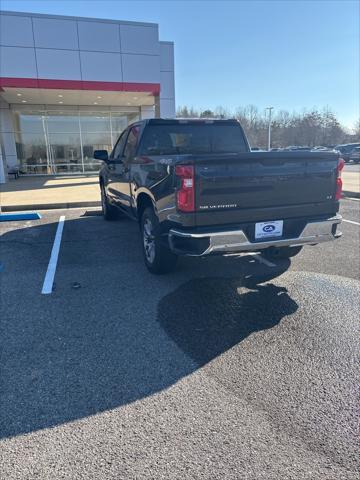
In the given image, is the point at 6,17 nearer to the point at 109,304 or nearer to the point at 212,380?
the point at 109,304

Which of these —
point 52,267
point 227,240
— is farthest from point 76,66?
point 227,240

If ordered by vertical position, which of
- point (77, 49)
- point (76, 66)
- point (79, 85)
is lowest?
point (79, 85)

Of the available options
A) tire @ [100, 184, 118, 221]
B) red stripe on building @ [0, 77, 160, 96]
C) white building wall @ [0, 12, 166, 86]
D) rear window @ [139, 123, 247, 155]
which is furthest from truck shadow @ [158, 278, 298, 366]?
white building wall @ [0, 12, 166, 86]

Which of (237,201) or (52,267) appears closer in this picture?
(237,201)

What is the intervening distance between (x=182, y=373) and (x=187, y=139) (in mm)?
3837

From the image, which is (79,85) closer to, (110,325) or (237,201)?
(237,201)

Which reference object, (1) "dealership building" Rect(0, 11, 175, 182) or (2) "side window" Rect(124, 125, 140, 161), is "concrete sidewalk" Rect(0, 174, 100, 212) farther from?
(2) "side window" Rect(124, 125, 140, 161)

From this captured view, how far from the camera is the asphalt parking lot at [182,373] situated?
214 cm

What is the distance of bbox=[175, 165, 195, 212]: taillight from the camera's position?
3.76 meters

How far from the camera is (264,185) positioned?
4047 millimetres

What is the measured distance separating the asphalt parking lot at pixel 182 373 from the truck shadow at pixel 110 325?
0.01 meters

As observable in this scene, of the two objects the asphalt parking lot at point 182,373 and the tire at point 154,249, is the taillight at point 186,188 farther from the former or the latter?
the asphalt parking lot at point 182,373

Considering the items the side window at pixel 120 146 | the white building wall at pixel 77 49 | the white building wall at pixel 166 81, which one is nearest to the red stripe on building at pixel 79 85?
the white building wall at pixel 77 49

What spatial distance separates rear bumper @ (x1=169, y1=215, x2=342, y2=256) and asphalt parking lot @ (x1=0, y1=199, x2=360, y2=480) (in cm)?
65
